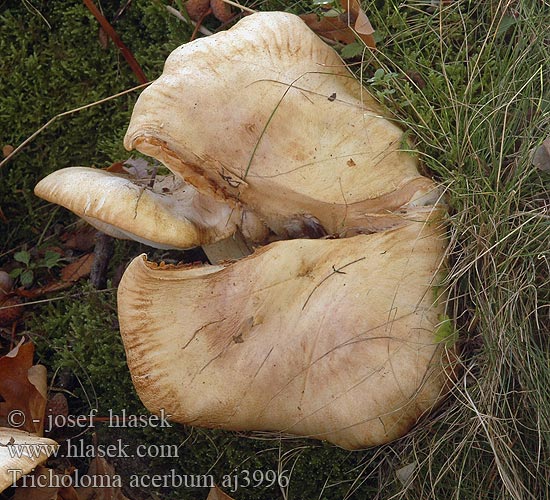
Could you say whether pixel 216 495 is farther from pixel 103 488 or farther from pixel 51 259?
pixel 51 259

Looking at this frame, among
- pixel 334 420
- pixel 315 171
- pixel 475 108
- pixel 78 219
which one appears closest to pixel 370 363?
pixel 334 420

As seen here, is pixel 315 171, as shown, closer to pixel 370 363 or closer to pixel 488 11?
pixel 370 363

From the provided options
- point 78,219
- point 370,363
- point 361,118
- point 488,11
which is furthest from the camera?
point 78,219

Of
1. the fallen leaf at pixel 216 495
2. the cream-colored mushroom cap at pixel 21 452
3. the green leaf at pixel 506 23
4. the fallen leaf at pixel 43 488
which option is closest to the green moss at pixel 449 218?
the green leaf at pixel 506 23

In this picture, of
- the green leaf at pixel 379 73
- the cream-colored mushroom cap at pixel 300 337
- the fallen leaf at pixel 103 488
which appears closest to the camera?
the cream-colored mushroom cap at pixel 300 337

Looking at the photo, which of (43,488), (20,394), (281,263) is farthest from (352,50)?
(43,488)

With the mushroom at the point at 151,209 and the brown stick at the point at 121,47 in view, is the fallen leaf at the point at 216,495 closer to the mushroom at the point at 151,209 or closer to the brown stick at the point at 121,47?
the mushroom at the point at 151,209
